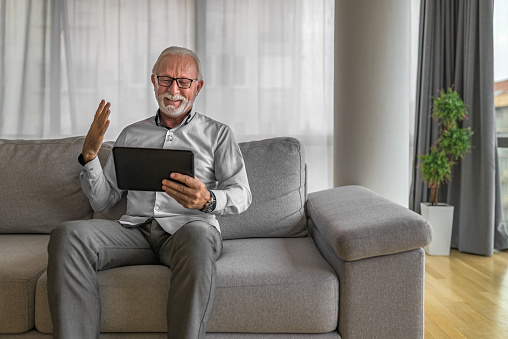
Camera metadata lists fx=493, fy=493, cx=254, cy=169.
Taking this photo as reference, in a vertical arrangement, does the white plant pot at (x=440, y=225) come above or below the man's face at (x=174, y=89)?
below

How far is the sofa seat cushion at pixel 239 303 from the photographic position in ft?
5.26

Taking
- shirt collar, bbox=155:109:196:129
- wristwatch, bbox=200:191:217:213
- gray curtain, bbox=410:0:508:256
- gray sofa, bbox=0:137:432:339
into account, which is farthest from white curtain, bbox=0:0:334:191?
gray sofa, bbox=0:137:432:339

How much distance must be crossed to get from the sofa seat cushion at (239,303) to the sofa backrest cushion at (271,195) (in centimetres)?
55

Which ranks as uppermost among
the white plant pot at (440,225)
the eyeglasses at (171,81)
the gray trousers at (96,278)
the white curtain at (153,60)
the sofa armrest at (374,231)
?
the white curtain at (153,60)

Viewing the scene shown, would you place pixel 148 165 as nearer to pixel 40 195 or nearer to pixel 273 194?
pixel 273 194

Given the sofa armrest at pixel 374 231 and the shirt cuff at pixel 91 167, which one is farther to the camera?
the shirt cuff at pixel 91 167

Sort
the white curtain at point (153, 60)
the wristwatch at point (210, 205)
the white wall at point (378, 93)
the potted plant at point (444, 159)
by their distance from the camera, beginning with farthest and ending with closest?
the white curtain at point (153, 60), the potted plant at point (444, 159), the white wall at point (378, 93), the wristwatch at point (210, 205)

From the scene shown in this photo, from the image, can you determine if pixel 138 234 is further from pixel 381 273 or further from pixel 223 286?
pixel 381 273

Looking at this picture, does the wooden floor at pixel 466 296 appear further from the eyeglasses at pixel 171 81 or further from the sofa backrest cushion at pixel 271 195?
the eyeglasses at pixel 171 81

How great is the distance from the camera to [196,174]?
201cm

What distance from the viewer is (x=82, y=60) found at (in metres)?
4.21

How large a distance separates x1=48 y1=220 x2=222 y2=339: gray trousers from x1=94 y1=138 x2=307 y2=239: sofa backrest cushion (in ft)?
1.52

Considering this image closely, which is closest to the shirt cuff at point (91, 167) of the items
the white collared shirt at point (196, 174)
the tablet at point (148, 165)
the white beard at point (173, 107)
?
the white collared shirt at point (196, 174)

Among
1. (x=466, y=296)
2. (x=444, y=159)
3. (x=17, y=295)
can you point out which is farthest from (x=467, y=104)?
(x=17, y=295)
